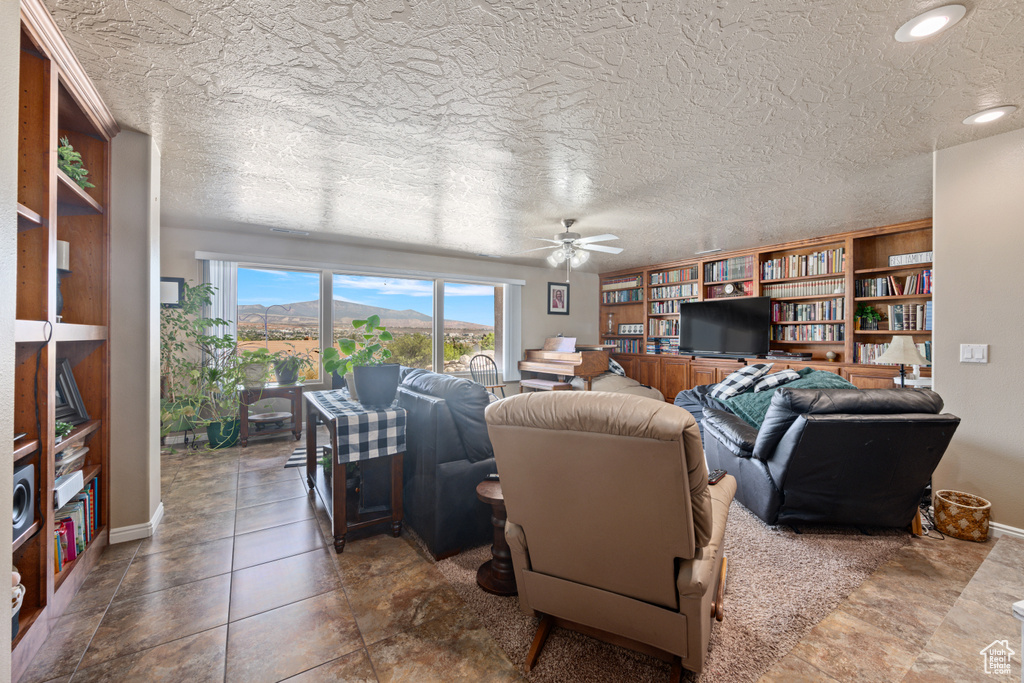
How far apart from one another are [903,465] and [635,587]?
182cm

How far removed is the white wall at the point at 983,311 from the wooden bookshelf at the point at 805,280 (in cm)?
203

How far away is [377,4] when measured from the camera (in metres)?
1.39

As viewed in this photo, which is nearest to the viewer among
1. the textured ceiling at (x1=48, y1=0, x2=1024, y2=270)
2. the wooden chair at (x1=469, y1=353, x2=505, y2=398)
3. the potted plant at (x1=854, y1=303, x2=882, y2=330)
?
the textured ceiling at (x1=48, y1=0, x2=1024, y2=270)

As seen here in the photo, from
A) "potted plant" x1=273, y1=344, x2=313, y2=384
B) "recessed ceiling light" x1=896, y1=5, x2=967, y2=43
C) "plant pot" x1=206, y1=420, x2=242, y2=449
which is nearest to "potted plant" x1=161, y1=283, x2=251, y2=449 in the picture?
"plant pot" x1=206, y1=420, x2=242, y2=449

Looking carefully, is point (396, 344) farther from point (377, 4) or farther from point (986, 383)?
point (986, 383)

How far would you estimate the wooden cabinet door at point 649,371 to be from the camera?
653 cm

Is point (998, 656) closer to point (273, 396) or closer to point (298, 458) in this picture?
point (298, 458)

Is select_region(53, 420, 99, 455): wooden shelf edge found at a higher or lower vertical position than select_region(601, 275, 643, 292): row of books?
lower

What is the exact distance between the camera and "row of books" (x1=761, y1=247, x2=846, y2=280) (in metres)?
4.71

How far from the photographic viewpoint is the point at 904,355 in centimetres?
312

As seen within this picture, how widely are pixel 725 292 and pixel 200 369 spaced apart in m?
6.34

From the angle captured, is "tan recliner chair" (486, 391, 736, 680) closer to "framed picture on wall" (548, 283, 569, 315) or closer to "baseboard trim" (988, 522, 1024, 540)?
"baseboard trim" (988, 522, 1024, 540)

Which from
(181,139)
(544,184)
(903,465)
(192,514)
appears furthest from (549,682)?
(181,139)

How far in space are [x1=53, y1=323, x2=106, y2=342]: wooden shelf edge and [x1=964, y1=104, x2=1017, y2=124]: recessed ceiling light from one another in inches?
167
